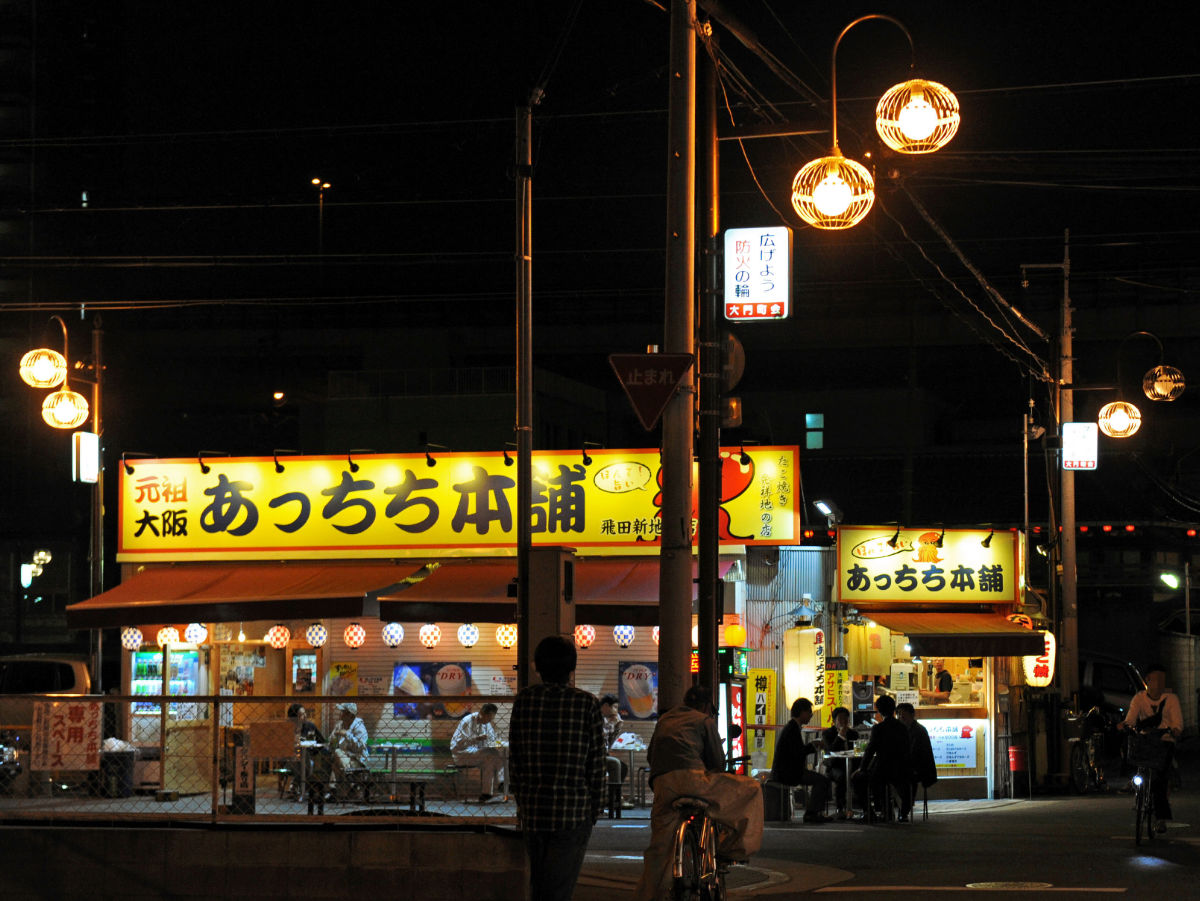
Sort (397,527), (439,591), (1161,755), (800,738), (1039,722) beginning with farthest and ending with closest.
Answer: (1039,722) → (397,527) → (439,591) → (800,738) → (1161,755)

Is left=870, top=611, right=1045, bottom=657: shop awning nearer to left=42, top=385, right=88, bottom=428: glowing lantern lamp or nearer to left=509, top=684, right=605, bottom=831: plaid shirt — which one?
left=42, top=385, right=88, bottom=428: glowing lantern lamp

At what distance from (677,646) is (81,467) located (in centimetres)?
1553

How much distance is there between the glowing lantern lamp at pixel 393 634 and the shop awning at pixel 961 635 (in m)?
7.82

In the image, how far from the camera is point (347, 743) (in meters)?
11.5

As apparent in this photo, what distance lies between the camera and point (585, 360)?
54344 millimetres

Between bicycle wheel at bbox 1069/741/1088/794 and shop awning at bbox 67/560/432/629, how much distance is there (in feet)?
41.4

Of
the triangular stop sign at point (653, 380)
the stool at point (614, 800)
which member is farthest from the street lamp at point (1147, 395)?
the triangular stop sign at point (653, 380)

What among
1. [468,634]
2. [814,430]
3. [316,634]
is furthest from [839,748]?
[814,430]

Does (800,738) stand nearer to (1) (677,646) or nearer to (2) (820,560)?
(2) (820,560)

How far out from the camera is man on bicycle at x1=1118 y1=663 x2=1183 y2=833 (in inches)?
584

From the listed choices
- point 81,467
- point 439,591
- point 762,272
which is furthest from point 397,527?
point 762,272

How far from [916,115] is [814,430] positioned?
40250mm

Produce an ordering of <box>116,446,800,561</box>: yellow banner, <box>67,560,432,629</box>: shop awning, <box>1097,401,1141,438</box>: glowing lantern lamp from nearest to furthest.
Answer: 1. <box>67,560,432,629</box>: shop awning
2. <box>116,446,800,561</box>: yellow banner
3. <box>1097,401,1141,438</box>: glowing lantern lamp

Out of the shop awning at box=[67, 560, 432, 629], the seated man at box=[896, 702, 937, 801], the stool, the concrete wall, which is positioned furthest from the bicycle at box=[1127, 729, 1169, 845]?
the shop awning at box=[67, 560, 432, 629]
